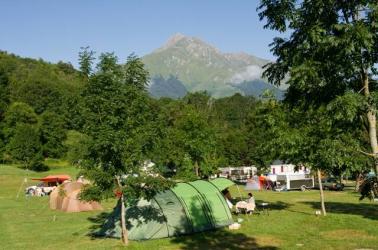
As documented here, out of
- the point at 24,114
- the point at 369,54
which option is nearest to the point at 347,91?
the point at 369,54

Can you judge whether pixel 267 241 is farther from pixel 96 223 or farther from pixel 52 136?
pixel 52 136

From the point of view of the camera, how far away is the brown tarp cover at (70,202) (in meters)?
32.3

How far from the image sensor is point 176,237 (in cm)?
2023

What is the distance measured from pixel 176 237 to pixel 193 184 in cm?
407

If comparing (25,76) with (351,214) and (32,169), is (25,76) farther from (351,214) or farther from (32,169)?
(351,214)

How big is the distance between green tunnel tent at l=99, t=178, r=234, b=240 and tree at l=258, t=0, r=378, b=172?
38.7 feet

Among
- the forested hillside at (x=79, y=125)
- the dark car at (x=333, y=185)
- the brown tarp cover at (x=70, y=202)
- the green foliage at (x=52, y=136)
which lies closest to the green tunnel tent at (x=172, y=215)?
the forested hillside at (x=79, y=125)

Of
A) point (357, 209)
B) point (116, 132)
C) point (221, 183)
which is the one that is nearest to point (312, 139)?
point (116, 132)

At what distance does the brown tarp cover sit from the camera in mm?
32344

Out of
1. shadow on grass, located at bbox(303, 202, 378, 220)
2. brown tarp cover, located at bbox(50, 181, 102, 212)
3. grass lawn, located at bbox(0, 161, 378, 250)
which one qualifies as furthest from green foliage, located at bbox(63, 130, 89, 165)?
shadow on grass, located at bbox(303, 202, 378, 220)

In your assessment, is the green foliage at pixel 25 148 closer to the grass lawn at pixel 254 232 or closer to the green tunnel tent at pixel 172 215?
the grass lawn at pixel 254 232

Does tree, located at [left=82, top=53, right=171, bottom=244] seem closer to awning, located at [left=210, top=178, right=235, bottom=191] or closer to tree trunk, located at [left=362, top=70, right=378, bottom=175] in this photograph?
awning, located at [left=210, top=178, right=235, bottom=191]

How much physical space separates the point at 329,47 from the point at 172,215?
13392mm

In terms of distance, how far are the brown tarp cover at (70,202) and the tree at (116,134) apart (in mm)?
13777
